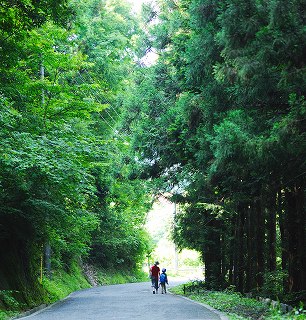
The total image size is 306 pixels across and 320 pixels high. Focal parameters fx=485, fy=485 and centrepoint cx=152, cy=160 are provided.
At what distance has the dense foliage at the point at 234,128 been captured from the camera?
30.9ft

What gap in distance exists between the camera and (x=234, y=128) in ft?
32.1

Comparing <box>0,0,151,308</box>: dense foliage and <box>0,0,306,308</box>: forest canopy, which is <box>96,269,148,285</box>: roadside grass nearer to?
<box>0,0,306,308</box>: forest canopy

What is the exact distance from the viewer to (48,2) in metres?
9.60

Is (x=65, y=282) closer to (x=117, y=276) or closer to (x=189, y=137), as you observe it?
(x=117, y=276)

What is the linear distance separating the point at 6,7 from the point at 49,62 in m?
6.47

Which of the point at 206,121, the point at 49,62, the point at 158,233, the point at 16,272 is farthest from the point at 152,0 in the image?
the point at 158,233

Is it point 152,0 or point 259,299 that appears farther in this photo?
point 152,0

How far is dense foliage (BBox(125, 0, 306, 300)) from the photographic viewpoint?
942cm

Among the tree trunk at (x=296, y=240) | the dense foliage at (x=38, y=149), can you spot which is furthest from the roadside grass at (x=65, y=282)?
the tree trunk at (x=296, y=240)

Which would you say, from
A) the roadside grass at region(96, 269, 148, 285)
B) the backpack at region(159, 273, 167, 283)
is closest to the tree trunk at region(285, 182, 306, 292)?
the backpack at region(159, 273, 167, 283)

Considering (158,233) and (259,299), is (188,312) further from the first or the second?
(158,233)

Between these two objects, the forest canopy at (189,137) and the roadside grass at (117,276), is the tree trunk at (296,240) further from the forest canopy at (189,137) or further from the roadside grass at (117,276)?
the roadside grass at (117,276)

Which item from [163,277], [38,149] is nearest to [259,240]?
[163,277]

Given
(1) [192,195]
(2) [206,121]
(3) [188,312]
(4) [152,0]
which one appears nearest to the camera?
(3) [188,312]
